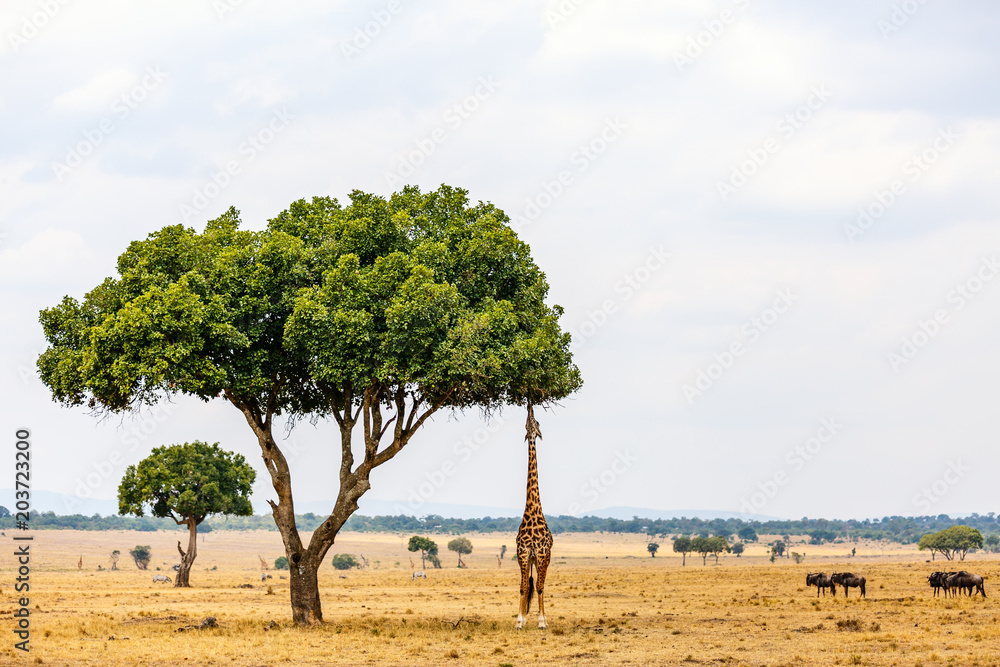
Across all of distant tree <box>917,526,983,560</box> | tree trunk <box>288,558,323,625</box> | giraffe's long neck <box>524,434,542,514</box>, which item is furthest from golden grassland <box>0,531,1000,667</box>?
distant tree <box>917,526,983,560</box>

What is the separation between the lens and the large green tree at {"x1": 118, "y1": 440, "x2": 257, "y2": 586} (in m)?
56.1

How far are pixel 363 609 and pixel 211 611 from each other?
6.00m

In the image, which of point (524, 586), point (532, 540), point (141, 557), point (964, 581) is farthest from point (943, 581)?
point (141, 557)

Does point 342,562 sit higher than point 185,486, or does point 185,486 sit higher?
point 185,486

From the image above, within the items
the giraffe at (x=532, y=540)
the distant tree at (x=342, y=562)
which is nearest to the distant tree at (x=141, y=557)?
the distant tree at (x=342, y=562)

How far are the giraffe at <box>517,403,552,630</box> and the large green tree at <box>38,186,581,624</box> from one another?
1.98m

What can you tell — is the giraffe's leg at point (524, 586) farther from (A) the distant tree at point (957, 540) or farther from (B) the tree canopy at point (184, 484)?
(A) the distant tree at point (957, 540)

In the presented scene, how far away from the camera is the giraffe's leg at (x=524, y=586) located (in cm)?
2784

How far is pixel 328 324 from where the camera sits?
2669 cm

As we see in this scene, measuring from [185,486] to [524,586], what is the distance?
111 feet

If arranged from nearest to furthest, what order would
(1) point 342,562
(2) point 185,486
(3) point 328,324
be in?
(3) point 328,324
(2) point 185,486
(1) point 342,562

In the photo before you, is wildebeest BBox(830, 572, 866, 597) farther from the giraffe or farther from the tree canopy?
the tree canopy

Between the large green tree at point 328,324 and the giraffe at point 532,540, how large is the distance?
6.49 feet

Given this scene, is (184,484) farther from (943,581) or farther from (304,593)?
(943,581)
